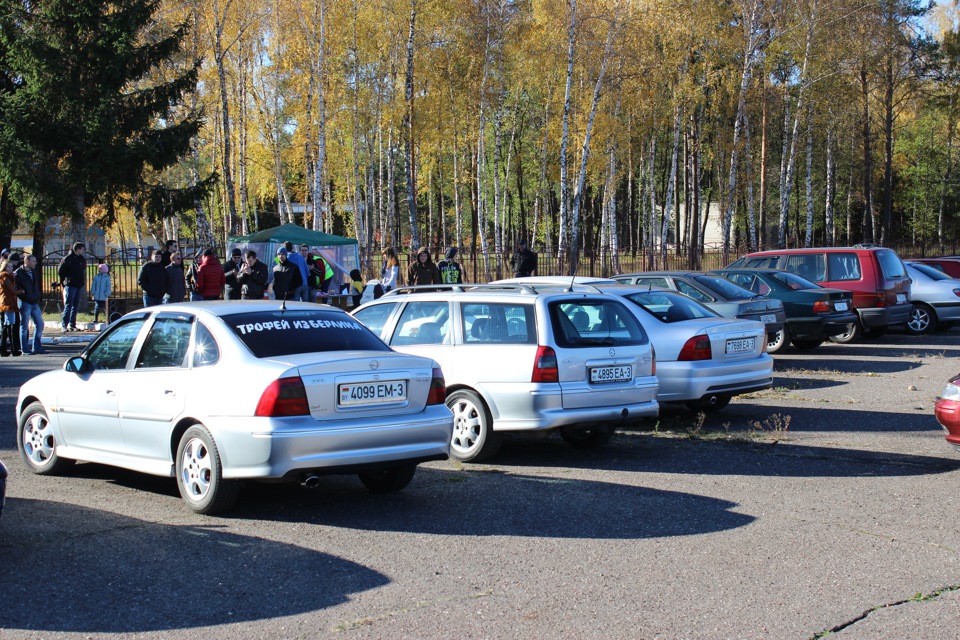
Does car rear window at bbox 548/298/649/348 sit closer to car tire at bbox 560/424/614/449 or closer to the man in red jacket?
car tire at bbox 560/424/614/449

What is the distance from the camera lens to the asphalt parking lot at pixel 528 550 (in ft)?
15.1

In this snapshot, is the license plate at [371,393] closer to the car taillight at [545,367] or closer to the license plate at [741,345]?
the car taillight at [545,367]

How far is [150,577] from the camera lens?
5234 mm

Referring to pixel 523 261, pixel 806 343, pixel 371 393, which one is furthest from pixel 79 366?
pixel 806 343

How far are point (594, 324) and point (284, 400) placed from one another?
330 centimetres

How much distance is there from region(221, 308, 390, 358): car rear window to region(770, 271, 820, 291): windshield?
1194 cm

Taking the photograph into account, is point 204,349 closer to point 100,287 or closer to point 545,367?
point 545,367

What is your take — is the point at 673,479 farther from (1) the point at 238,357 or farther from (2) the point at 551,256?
(2) the point at 551,256

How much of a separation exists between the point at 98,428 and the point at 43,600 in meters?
2.67

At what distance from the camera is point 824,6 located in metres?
39.5

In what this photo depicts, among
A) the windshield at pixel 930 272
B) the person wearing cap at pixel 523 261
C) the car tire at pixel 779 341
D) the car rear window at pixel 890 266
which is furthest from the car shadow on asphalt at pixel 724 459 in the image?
the windshield at pixel 930 272

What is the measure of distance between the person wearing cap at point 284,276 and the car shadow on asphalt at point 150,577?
11.4 meters

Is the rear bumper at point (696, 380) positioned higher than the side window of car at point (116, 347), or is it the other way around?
the side window of car at point (116, 347)

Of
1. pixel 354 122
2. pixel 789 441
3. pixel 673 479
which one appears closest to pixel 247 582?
pixel 673 479
